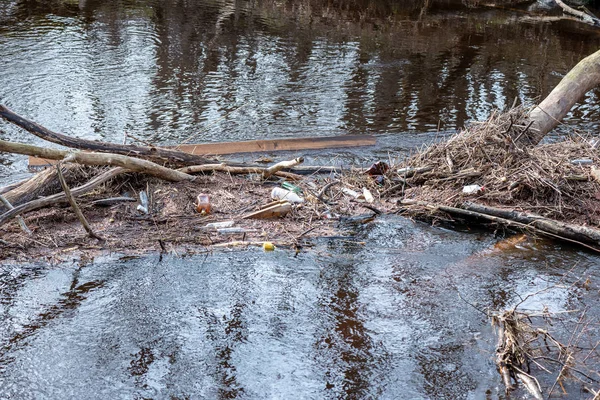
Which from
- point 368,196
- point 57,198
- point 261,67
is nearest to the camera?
point 57,198

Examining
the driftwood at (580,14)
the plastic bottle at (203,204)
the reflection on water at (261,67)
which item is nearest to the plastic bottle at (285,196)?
the plastic bottle at (203,204)

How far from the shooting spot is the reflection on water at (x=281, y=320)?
424 centimetres

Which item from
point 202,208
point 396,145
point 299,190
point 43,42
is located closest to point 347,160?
point 396,145

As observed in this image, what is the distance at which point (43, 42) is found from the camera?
13461 mm

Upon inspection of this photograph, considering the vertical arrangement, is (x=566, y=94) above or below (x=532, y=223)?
above

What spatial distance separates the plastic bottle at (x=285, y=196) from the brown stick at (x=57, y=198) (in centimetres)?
167

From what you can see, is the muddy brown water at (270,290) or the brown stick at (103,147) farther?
the brown stick at (103,147)

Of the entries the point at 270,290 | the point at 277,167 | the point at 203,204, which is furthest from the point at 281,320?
the point at 277,167

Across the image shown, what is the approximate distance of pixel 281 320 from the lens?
16.2 feet

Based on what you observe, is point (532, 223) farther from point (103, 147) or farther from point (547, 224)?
point (103, 147)

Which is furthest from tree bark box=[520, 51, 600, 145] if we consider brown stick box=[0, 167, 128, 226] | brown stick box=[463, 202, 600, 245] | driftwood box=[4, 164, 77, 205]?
driftwood box=[4, 164, 77, 205]

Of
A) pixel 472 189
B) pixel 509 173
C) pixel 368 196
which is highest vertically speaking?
pixel 509 173

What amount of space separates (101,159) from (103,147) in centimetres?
50

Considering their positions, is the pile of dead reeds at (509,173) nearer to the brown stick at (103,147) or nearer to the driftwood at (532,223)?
the driftwood at (532,223)
